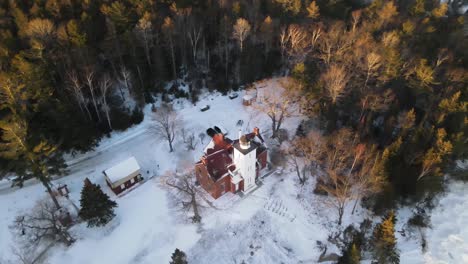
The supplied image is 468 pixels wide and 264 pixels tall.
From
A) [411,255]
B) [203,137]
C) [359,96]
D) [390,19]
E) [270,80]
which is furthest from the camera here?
[270,80]

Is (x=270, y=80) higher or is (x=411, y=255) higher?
(x=270, y=80)

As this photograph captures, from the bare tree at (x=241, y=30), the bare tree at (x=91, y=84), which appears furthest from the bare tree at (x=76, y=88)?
the bare tree at (x=241, y=30)

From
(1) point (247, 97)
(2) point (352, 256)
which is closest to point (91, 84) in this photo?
(1) point (247, 97)

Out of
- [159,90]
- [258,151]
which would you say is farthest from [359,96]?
[159,90]

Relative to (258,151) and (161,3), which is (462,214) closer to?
(258,151)

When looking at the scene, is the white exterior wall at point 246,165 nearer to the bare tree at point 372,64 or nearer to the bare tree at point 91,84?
the bare tree at point 372,64

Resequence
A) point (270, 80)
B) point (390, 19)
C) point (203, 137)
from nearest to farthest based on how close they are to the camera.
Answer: point (203, 137)
point (390, 19)
point (270, 80)

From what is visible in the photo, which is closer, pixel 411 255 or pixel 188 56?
pixel 411 255
